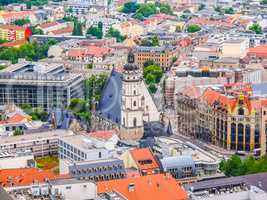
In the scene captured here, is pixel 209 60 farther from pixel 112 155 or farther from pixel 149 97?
pixel 112 155

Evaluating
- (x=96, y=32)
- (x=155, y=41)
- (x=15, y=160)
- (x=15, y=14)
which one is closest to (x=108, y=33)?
(x=96, y=32)

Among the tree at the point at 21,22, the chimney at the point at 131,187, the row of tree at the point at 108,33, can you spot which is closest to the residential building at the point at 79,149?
the chimney at the point at 131,187

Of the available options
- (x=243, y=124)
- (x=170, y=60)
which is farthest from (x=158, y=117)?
(x=170, y=60)

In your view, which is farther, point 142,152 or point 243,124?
point 243,124

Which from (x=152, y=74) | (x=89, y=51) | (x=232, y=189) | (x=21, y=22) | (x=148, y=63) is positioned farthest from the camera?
(x=21, y=22)

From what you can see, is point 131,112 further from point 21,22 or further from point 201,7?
point 201,7

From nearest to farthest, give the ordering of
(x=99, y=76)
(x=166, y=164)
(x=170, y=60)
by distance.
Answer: (x=166, y=164)
(x=99, y=76)
(x=170, y=60)

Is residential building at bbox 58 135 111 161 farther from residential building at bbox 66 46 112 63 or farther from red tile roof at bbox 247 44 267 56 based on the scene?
red tile roof at bbox 247 44 267 56
